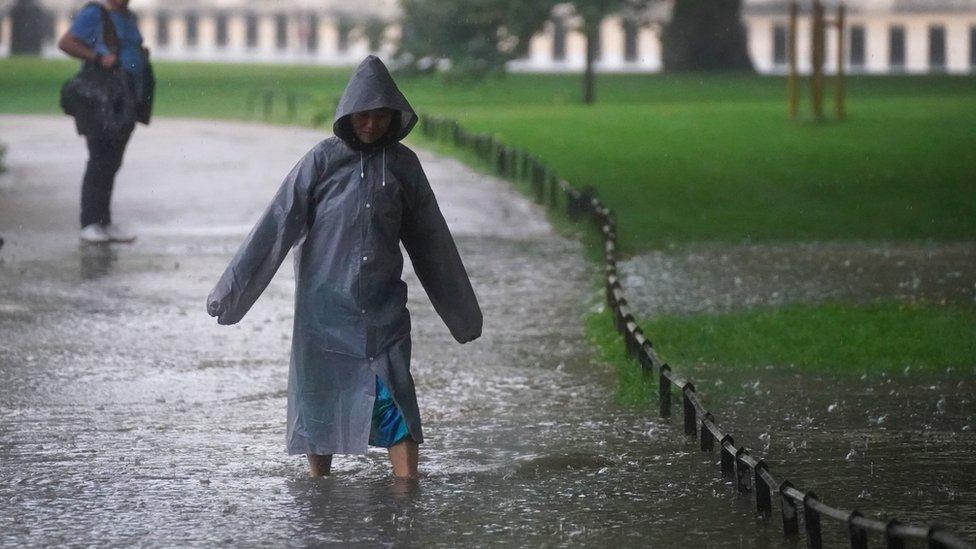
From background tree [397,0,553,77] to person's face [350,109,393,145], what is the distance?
124 ft

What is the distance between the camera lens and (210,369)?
9867 mm

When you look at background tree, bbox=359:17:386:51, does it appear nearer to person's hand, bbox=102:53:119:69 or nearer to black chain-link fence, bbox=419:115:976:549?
black chain-link fence, bbox=419:115:976:549

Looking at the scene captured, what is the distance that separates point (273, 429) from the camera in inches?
329

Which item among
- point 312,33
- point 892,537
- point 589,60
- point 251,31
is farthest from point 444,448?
point 251,31

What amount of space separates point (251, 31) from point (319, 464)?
232 ft

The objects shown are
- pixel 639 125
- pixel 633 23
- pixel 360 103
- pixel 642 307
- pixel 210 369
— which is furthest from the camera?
pixel 633 23

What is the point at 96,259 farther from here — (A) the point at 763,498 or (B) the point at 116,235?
(A) the point at 763,498

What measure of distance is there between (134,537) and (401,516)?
918 millimetres

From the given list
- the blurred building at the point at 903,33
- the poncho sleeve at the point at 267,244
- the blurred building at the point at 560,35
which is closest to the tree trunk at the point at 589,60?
the blurred building at the point at 560,35

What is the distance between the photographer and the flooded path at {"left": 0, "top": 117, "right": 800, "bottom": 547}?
21.8ft

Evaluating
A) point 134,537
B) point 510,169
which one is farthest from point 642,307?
point 510,169

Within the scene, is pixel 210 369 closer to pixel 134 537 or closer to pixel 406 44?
pixel 134 537

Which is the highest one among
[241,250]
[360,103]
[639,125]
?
[360,103]

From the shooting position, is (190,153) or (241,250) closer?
(241,250)
